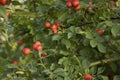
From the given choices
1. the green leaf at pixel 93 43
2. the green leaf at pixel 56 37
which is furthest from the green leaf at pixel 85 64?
the green leaf at pixel 56 37

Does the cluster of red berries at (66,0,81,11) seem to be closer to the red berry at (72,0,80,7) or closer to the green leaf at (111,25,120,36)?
the red berry at (72,0,80,7)

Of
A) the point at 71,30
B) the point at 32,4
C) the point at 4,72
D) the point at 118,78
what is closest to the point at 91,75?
the point at 118,78

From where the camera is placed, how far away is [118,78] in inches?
75.1

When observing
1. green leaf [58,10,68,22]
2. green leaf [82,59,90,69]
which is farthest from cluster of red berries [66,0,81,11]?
green leaf [82,59,90,69]

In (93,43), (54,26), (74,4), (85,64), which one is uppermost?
(74,4)

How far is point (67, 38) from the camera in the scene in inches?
78.0

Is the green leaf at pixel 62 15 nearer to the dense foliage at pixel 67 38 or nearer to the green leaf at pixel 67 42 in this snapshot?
the dense foliage at pixel 67 38

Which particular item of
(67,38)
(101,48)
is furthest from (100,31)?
(67,38)

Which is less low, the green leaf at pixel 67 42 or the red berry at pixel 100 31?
the red berry at pixel 100 31

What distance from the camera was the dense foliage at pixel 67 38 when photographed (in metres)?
1.89

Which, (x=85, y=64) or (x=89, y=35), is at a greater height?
(x=89, y=35)

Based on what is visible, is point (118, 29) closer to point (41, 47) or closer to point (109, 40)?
point (109, 40)

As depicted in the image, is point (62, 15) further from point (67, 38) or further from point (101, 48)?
point (101, 48)

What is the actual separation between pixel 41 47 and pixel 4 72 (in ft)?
1.13
